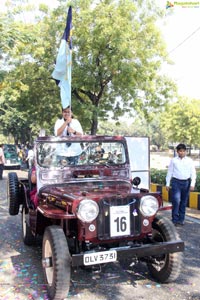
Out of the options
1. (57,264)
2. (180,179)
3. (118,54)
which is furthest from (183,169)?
(118,54)

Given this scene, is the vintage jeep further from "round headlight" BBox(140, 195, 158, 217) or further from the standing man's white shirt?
the standing man's white shirt

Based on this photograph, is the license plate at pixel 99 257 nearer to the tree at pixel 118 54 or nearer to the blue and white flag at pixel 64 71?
the blue and white flag at pixel 64 71

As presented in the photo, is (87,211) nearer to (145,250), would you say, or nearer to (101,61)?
(145,250)

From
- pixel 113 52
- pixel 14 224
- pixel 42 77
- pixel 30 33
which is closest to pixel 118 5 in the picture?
pixel 113 52

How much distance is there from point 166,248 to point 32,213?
1946 mm

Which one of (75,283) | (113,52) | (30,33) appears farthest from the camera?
(113,52)

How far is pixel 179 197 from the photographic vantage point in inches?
259

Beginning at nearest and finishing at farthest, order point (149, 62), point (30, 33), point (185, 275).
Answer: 1. point (185, 275)
2. point (30, 33)
3. point (149, 62)

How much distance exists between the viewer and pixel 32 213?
451 cm

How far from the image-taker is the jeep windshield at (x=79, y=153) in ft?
15.0

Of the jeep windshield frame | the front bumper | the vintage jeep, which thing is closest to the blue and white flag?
the jeep windshield frame

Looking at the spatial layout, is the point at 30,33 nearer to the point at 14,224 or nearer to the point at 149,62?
the point at 14,224

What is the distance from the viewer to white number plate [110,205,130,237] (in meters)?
3.47

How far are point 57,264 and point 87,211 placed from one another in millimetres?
594
